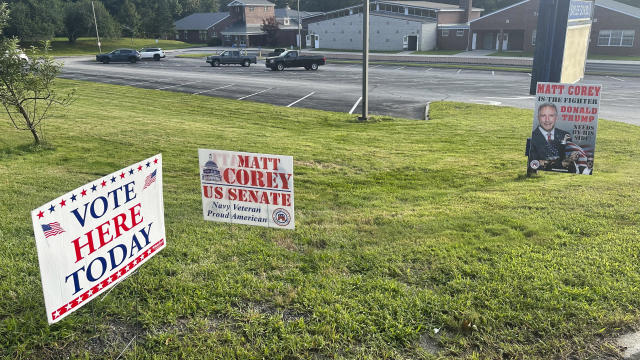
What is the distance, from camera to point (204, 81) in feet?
98.9

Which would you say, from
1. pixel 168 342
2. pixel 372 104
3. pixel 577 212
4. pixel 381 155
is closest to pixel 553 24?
pixel 577 212

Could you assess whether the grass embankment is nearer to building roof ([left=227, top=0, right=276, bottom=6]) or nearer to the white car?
the white car

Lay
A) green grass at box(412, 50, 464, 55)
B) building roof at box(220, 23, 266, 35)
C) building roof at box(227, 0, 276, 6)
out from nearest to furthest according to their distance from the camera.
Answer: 1. green grass at box(412, 50, 464, 55)
2. building roof at box(220, 23, 266, 35)
3. building roof at box(227, 0, 276, 6)

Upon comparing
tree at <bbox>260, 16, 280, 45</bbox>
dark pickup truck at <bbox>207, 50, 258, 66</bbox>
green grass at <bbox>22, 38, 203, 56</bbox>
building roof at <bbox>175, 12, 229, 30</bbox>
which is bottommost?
dark pickup truck at <bbox>207, 50, 258, 66</bbox>

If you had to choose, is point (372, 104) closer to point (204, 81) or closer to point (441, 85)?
point (441, 85)

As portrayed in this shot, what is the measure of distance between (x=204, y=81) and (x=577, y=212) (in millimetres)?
26362

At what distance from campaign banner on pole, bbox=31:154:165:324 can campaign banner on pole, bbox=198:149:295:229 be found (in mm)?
785

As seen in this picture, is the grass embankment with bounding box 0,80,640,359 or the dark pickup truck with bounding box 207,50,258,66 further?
the dark pickup truck with bounding box 207,50,258,66

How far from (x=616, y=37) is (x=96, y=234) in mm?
56781

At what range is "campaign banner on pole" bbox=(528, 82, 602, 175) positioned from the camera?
8.00 m

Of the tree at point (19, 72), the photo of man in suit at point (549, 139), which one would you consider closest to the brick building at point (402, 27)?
the tree at point (19, 72)

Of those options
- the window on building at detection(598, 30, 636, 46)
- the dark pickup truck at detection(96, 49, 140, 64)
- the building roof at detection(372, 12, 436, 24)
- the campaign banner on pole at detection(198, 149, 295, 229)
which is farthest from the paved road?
the building roof at detection(372, 12, 436, 24)

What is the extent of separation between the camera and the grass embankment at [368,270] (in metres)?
4.34

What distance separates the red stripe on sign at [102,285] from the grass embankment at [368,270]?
0.36 m
